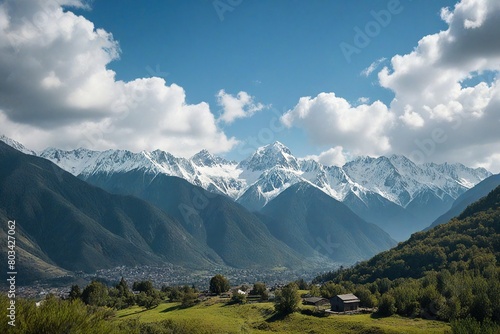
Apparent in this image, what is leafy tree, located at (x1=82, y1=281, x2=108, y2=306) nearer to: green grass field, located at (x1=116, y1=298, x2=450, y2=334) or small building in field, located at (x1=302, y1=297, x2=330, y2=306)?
green grass field, located at (x1=116, y1=298, x2=450, y2=334)

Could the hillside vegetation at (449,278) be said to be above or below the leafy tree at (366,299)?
above

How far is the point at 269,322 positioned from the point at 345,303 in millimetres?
23413

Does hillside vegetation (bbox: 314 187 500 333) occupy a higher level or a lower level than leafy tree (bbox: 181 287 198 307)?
higher

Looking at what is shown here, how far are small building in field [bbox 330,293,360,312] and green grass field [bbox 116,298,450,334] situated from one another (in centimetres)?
745

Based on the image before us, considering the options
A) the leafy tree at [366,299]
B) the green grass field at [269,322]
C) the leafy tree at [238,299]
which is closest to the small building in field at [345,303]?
the leafy tree at [366,299]

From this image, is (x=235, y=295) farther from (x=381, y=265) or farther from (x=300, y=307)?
(x=381, y=265)

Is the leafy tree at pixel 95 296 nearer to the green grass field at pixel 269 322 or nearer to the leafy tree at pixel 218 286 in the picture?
the green grass field at pixel 269 322

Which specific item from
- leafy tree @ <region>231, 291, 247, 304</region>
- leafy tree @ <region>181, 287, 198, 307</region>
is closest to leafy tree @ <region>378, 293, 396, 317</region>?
leafy tree @ <region>231, 291, 247, 304</region>

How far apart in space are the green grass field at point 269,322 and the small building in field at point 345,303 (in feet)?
24.4

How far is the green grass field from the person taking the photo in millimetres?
94312

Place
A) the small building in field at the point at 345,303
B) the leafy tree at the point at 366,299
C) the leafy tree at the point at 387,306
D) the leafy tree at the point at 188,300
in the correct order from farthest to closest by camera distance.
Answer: the leafy tree at the point at 188,300 → the leafy tree at the point at 366,299 → the small building in field at the point at 345,303 → the leafy tree at the point at 387,306

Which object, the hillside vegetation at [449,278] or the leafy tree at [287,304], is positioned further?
Result: the leafy tree at [287,304]

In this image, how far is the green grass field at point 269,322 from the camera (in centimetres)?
9431

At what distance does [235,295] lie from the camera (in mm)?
139875
